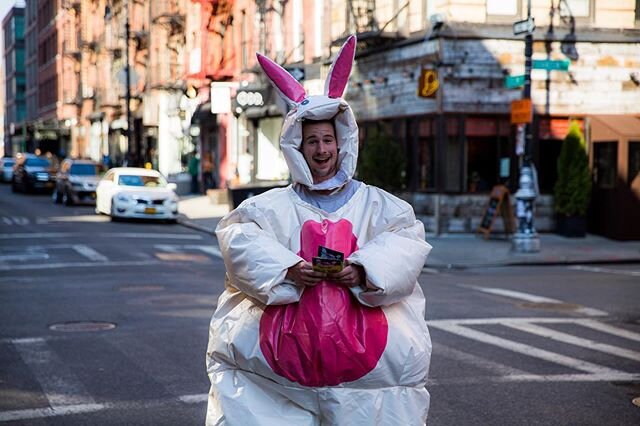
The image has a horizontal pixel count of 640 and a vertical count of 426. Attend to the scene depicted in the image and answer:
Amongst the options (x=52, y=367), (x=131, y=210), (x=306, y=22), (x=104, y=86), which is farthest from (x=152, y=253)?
(x=104, y=86)

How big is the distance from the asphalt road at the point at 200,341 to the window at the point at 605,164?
5312 millimetres

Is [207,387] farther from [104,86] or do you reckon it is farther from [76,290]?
[104,86]

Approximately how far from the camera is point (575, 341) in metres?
10.1

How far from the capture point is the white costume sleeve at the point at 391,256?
402cm

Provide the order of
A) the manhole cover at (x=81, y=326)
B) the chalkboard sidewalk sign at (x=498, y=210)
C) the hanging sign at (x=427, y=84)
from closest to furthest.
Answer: the manhole cover at (x=81, y=326) → the chalkboard sidewalk sign at (x=498, y=210) → the hanging sign at (x=427, y=84)

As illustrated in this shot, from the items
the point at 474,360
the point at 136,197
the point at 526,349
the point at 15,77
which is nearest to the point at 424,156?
the point at 136,197

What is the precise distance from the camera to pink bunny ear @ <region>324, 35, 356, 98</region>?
439 centimetres

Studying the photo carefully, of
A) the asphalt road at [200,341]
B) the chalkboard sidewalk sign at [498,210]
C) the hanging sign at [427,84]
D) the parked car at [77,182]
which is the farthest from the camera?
the parked car at [77,182]

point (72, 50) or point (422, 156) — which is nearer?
point (422, 156)

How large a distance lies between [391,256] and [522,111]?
15903mm

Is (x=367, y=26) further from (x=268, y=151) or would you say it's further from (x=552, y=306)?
(x=552, y=306)

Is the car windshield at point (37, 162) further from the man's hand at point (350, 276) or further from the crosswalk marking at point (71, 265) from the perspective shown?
the man's hand at point (350, 276)

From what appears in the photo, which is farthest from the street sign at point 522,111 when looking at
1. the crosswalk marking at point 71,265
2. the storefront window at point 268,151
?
the storefront window at point 268,151

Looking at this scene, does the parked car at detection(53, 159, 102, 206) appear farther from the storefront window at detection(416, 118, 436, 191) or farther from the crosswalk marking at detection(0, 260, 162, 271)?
the crosswalk marking at detection(0, 260, 162, 271)
